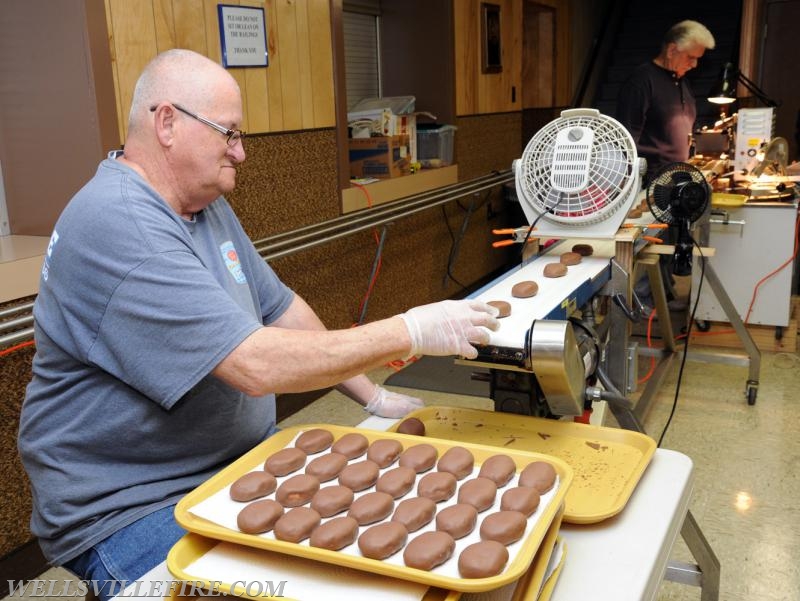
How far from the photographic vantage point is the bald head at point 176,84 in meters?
1.36

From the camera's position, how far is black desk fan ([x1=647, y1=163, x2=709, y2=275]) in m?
2.74

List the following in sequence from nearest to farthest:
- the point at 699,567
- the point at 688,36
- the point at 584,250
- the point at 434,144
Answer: the point at 699,567 → the point at 584,250 → the point at 688,36 → the point at 434,144

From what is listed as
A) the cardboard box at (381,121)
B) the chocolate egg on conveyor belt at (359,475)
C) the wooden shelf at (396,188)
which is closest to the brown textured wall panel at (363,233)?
the wooden shelf at (396,188)

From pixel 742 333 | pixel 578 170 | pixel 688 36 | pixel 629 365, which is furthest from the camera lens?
pixel 688 36

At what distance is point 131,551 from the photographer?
125 centimetres

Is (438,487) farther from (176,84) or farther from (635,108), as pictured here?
(635,108)

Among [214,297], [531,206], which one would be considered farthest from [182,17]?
[214,297]

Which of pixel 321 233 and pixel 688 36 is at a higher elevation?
pixel 688 36

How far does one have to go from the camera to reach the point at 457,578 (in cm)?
84

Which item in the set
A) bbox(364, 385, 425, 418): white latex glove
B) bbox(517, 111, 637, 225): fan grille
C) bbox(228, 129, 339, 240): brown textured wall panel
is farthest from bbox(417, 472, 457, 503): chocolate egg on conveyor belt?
bbox(228, 129, 339, 240): brown textured wall panel

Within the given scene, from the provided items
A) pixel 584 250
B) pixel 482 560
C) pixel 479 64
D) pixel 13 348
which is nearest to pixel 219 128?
pixel 482 560

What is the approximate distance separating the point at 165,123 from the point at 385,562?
0.88 m

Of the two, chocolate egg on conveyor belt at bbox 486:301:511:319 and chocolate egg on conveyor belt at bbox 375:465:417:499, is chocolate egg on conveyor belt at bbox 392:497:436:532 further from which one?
chocolate egg on conveyor belt at bbox 486:301:511:319

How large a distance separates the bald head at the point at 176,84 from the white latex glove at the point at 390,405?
0.67 m
